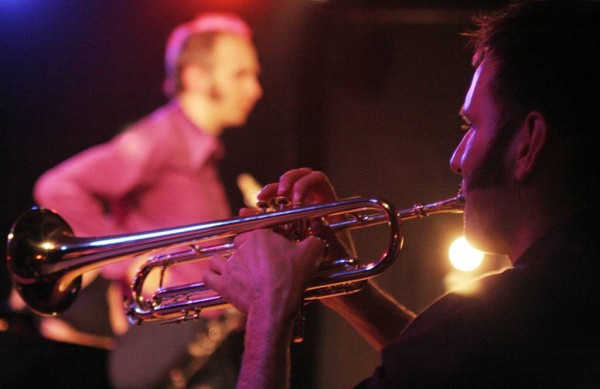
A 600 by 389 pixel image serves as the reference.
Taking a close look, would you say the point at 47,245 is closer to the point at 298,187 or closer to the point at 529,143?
the point at 298,187

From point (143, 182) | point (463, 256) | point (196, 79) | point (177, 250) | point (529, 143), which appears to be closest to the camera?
point (529, 143)

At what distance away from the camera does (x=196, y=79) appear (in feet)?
11.4

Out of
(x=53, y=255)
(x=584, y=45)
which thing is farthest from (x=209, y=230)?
(x=584, y=45)

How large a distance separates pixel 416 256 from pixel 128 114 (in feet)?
6.17

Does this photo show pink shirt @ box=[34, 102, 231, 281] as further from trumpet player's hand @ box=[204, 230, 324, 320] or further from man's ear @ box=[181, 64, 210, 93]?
trumpet player's hand @ box=[204, 230, 324, 320]

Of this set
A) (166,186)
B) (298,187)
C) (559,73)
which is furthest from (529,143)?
(166,186)

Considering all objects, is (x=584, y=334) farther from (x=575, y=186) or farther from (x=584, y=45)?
(x=584, y=45)

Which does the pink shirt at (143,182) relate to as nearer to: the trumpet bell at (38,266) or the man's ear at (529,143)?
the trumpet bell at (38,266)

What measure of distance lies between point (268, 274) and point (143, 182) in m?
2.04

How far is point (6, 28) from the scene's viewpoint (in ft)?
11.3

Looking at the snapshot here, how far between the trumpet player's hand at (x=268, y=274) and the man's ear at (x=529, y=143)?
0.50m

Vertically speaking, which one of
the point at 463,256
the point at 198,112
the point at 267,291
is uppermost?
the point at 198,112

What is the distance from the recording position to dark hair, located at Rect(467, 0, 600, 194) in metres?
1.37

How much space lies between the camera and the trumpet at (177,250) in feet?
5.46
